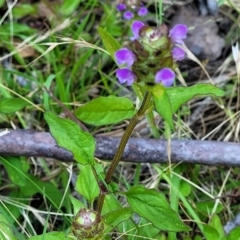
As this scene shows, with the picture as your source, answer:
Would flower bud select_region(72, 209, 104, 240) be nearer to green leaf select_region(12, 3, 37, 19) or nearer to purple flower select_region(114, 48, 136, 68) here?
purple flower select_region(114, 48, 136, 68)

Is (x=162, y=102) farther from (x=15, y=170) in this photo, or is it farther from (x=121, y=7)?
(x=121, y=7)

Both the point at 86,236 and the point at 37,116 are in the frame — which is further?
the point at 37,116

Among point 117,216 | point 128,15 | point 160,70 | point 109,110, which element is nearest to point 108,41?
point 109,110

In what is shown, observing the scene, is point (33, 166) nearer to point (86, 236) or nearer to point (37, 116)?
point (37, 116)

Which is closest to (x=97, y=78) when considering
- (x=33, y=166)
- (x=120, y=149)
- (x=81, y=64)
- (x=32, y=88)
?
(x=81, y=64)

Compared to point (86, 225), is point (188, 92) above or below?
above
